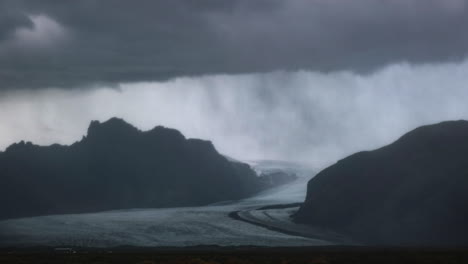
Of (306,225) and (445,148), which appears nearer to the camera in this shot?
(445,148)

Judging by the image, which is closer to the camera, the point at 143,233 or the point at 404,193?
the point at 404,193

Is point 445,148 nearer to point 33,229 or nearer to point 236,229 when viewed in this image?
point 236,229

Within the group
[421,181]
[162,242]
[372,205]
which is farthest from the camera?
[372,205]

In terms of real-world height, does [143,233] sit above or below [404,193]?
below

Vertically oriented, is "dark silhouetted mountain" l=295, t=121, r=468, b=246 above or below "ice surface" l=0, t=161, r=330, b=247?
above

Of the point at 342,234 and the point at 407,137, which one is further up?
the point at 407,137

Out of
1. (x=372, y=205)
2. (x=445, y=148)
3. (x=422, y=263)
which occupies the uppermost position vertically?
(x=445, y=148)

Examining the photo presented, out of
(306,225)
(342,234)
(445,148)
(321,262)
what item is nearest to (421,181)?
(445,148)

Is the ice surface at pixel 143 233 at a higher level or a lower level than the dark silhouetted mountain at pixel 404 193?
lower
